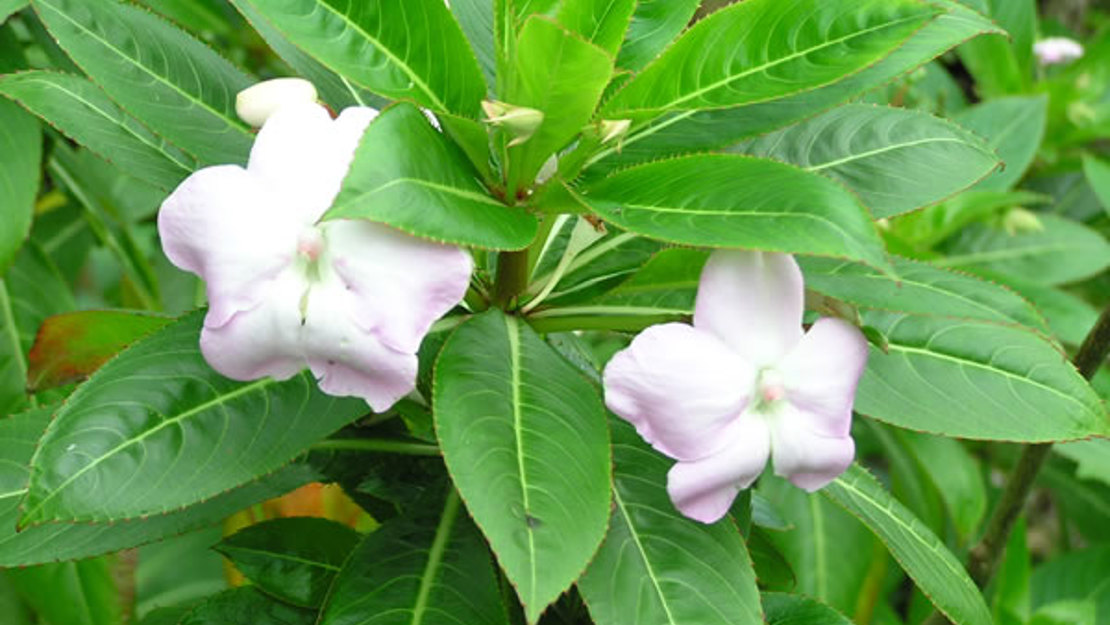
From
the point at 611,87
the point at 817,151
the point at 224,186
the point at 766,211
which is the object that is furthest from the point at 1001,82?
the point at 224,186

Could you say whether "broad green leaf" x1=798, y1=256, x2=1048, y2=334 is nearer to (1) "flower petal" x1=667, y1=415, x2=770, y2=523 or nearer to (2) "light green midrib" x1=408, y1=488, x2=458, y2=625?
(1) "flower petal" x1=667, y1=415, x2=770, y2=523

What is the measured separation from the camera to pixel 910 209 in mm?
1053

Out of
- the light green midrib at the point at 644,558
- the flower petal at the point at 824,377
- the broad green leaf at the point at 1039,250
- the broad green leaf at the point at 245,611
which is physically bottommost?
the broad green leaf at the point at 1039,250

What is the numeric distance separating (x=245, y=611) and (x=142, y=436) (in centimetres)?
29

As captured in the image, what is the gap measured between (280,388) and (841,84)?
49 cm

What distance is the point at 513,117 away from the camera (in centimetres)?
84

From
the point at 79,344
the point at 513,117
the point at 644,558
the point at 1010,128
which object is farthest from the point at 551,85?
the point at 1010,128

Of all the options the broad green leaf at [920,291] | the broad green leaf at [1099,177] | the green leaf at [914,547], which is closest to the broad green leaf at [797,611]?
the green leaf at [914,547]

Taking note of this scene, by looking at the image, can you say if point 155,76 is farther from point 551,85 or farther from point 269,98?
point 551,85

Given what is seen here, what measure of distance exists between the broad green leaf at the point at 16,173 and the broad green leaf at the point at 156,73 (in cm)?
37

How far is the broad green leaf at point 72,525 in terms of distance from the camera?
0.99m

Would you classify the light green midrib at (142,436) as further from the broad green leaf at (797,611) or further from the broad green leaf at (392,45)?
the broad green leaf at (797,611)

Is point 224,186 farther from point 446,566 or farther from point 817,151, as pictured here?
point 817,151

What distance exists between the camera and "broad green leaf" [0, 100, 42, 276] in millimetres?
1334
